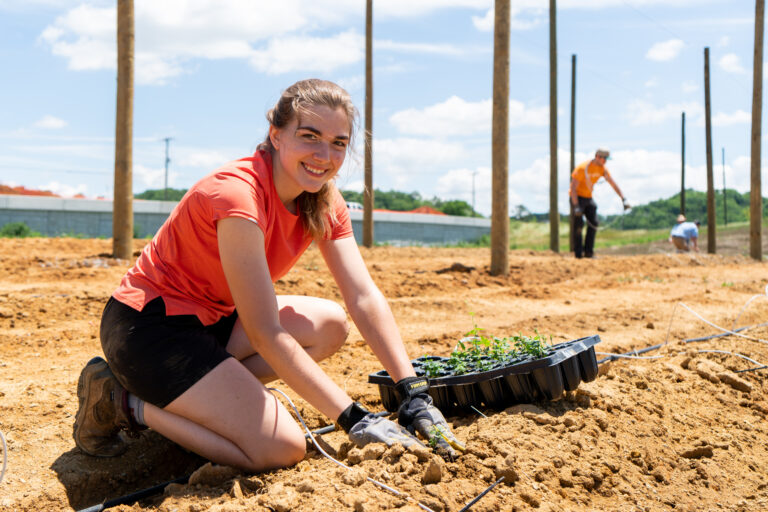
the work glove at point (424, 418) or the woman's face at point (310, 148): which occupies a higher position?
the woman's face at point (310, 148)

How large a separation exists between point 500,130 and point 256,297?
727cm

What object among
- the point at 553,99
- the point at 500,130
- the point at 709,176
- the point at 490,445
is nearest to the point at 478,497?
the point at 490,445

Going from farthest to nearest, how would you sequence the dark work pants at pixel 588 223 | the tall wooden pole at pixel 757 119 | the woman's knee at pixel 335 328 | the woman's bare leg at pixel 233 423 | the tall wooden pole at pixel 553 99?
the tall wooden pole at pixel 553 99
the tall wooden pole at pixel 757 119
the dark work pants at pixel 588 223
the woman's knee at pixel 335 328
the woman's bare leg at pixel 233 423

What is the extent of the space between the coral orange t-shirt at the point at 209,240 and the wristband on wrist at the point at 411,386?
67 centimetres

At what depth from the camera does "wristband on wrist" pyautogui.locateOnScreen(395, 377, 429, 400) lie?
8.21 feet

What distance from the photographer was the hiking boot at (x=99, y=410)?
2.55 m

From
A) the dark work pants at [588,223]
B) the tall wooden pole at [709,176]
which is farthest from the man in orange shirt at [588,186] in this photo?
Result: the tall wooden pole at [709,176]

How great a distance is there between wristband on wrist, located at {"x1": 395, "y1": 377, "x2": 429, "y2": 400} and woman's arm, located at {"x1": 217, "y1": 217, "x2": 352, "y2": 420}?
1.43ft

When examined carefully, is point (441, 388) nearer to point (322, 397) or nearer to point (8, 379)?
point (322, 397)

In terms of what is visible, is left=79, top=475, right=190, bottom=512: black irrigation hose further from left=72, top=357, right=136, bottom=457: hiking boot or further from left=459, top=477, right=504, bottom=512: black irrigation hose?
left=459, top=477, right=504, bottom=512: black irrigation hose

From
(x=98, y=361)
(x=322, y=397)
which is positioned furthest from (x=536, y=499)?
(x=98, y=361)

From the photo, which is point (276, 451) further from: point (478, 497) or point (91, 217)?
point (91, 217)

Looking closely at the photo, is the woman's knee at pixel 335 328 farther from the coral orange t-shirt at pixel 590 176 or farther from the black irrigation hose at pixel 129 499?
the coral orange t-shirt at pixel 590 176

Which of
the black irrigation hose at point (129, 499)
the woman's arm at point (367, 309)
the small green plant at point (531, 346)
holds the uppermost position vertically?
the woman's arm at point (367, 309)
